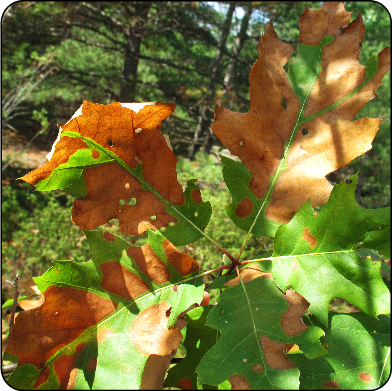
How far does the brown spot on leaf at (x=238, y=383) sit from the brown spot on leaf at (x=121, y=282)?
0.83ft

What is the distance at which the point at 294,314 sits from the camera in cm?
62

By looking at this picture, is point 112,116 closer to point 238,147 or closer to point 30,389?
point 238,147

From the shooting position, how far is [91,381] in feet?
2.04

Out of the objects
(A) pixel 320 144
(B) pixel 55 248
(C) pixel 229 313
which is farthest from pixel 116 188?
(B) pixel 55 248

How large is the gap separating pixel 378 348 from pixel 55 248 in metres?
3.83

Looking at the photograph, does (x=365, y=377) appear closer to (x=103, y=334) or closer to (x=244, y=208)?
(x=244, y=208)

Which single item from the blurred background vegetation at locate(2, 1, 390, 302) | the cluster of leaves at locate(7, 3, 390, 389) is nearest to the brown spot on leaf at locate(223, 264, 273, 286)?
the cluster of leaves at locate(7, 3, 390, 389)

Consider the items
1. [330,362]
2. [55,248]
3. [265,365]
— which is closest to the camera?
[265,365]

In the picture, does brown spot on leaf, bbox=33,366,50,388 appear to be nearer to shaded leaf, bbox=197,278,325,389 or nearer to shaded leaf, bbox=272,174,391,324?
shaded leaf, bbox=197,278,325,389

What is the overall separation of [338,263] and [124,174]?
1.75 ft

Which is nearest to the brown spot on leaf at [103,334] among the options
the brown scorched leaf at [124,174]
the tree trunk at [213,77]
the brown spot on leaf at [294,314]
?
the brown scorched leaf at [124,174]

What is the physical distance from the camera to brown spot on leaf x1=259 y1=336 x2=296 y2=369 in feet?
1.90

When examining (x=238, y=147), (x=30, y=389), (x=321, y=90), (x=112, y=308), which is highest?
(x=321, y=90)

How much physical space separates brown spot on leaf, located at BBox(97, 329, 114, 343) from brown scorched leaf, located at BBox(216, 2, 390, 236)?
0.39 meters
